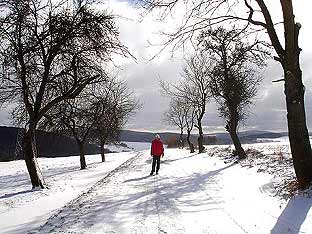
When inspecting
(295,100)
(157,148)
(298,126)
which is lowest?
(157,148)

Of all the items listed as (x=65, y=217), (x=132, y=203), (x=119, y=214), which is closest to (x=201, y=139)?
(x=132, y=203)

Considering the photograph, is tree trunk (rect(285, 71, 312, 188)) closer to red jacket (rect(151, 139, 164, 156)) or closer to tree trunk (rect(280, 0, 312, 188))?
tree trunk (rect(280, 0, 312, 188))

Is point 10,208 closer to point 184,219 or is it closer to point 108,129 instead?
point 184,219

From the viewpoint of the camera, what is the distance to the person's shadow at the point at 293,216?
7.56 metres

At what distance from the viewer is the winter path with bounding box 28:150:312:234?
808 centimetres

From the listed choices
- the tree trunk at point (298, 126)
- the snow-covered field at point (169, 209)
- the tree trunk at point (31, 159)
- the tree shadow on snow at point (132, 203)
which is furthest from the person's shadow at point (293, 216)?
the tree trunk at point (31, 159)

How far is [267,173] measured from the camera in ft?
50.9

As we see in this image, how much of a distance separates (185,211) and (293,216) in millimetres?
2547

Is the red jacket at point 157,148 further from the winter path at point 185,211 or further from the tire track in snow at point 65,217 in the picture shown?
the tire track in snow at point 65,217

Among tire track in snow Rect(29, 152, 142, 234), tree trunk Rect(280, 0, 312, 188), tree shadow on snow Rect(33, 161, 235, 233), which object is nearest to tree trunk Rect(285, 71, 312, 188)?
tree trunk Rect(280, 0, 312, 188)

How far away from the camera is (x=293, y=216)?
27.6 feet

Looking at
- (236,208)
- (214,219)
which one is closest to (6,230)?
(214,219)

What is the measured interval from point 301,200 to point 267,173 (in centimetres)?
608

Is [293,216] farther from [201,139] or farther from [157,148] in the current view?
[201,139]
